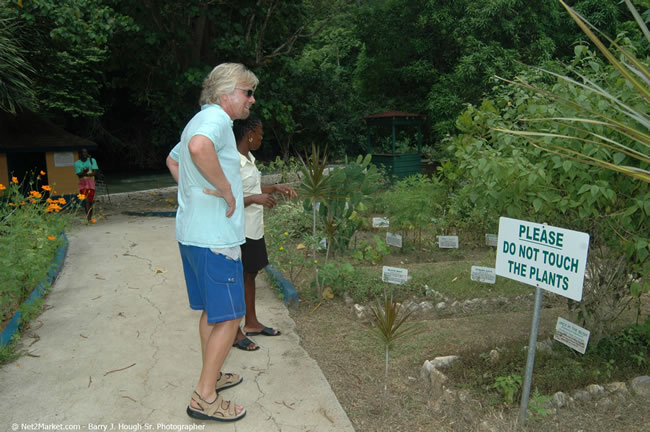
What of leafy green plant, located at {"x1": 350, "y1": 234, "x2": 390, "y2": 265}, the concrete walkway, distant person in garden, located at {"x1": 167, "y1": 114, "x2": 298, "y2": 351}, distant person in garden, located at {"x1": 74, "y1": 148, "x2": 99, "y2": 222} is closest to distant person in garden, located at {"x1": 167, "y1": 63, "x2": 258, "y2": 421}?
the concrete walkway

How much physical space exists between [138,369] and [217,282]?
1288 mm

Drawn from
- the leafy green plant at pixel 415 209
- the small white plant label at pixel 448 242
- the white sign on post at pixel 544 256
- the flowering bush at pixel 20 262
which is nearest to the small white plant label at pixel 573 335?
the white sign on post at pixel 544 256

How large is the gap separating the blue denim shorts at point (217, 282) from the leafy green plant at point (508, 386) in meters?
1.58

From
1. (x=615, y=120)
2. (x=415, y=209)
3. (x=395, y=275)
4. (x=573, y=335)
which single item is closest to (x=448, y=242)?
(x=415, y=209)

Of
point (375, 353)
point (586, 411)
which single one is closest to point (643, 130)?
point (586, 411)

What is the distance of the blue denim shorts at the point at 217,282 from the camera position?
111 inches

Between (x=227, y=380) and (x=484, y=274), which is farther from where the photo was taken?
(x=484, y=274)

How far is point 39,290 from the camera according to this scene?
16.9 ft

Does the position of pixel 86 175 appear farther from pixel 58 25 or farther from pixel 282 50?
pixel 282 50

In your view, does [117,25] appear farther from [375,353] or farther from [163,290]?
[375,353]

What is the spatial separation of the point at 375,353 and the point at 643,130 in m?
2.27

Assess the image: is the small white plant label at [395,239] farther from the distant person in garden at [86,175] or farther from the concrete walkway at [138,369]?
the distant person in garden at [86,175]

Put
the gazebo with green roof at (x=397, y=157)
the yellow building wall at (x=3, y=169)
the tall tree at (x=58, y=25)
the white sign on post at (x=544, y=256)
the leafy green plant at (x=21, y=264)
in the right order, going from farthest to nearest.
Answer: the gazebo with green roof at (x=397, y=157)
the yellow building wall at (x=3, y=169)
the tall tree at (x=58, y=25)
the leafy green plant at (x=21, y=264)
the white sign on post at (x=544, y=256)

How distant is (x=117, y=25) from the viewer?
10312mm
